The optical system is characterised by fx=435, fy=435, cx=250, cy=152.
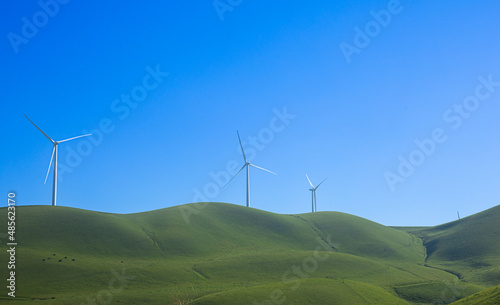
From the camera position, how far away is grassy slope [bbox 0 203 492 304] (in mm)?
63562

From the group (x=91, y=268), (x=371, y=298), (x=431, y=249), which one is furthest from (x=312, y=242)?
(x=91, y=268)

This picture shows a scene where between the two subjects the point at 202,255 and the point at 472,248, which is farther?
the point at 472,248

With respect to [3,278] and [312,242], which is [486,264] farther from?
[3,278]

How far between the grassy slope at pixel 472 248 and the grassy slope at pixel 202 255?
13.2ft

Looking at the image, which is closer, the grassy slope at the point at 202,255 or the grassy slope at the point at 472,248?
the grassy slope at the point at 202,255

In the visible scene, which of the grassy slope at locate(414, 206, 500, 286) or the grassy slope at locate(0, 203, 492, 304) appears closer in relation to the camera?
the grassy slope at locate(0, 203, 492, 304)

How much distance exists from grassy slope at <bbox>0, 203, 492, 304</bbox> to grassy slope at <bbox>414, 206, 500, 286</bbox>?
13.2ft

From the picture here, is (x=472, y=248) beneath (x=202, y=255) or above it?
beneath

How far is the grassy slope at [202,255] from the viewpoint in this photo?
209 ft

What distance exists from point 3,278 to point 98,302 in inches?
686

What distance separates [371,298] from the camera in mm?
60906

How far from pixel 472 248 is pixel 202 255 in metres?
61.5

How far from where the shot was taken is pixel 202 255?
8812 cm

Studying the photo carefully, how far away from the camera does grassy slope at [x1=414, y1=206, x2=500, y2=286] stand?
82875 mm
